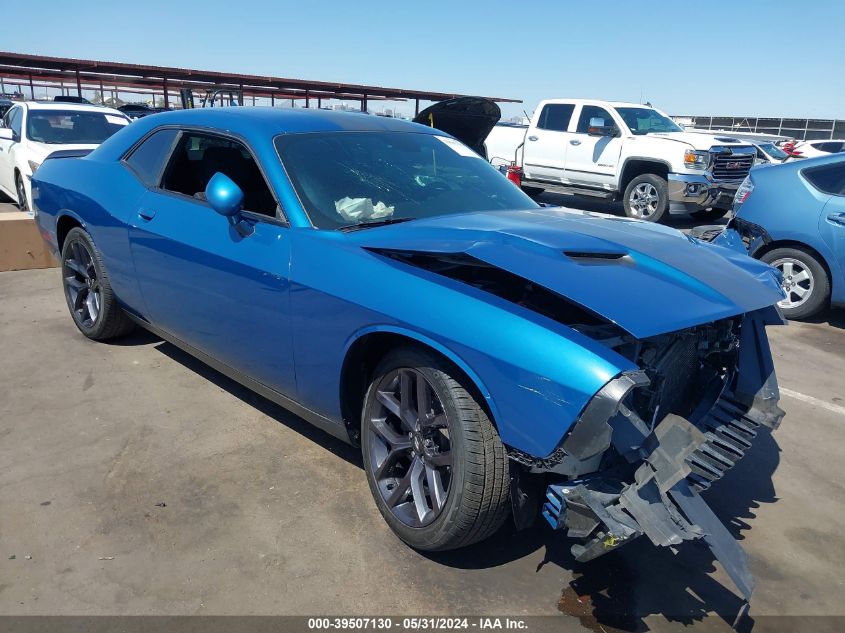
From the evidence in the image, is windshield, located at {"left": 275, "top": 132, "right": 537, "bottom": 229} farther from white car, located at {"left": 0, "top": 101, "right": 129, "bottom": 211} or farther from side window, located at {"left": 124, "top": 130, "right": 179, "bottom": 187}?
white car, located at {"left": 0, "top": 101, "right": 129, "bottom": 211}

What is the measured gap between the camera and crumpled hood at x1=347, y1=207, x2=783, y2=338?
2.20m

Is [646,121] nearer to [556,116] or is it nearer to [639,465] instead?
[556,116]

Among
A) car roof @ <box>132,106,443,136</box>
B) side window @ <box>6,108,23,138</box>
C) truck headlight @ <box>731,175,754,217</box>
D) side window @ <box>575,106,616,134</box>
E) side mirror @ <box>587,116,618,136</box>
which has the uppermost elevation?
side window @ <box>575,106,616,134</box>

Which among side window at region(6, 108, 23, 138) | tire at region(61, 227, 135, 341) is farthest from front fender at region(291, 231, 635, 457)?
side window at region(6, 108, 23, 138)

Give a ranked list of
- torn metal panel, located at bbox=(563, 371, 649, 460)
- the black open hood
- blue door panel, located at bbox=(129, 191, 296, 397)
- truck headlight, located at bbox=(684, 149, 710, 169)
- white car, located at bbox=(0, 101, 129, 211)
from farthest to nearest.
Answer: truck headlight, located at bbox=(684, 149, 710, 169) < white car, located at bbox=(0, 101, 129, 211) < the black open hood < blue door panel, located at bbox=(129, 191, 296, 397) < torn metal panel, located at bbox=(563, 371, 649, 460)

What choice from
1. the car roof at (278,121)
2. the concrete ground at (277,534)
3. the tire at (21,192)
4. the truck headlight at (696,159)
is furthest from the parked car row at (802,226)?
the tire at (21,192)

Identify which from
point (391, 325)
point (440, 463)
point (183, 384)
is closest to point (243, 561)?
point (440, 463)

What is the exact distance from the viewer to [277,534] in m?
2.75

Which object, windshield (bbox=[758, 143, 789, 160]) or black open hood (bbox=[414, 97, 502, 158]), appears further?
windshield (bbox=[758, 143, 789, 160])

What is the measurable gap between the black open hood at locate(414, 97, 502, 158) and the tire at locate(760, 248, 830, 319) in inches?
145

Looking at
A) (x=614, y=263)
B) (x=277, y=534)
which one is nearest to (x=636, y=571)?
(x=614, y=263)

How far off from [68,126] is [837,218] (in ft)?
31.1

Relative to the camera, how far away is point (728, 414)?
2.76 m

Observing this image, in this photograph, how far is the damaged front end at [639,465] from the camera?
6.72 ft
